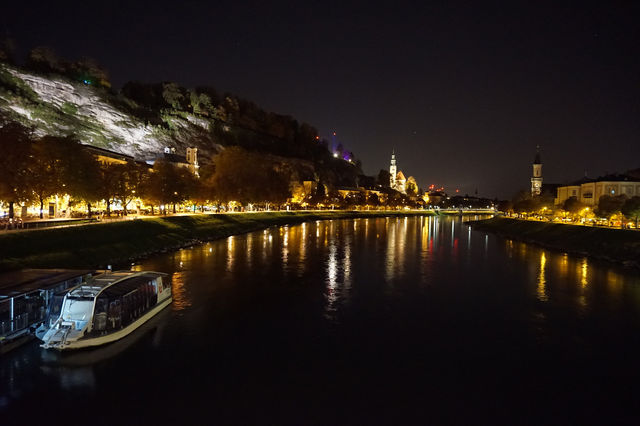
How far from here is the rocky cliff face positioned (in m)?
114

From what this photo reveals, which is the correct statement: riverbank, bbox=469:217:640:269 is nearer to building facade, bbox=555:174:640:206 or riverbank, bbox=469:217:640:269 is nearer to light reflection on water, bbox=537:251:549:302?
light reflection on water, bbox=537:251:549:302

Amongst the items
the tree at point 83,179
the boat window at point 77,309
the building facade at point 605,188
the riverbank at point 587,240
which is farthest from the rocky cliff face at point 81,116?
the building facade at point 605,188

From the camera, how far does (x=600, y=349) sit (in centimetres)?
1991

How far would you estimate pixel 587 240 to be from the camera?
2194 inches

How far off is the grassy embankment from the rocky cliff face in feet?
240

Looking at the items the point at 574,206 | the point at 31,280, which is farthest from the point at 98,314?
the point at 574,206

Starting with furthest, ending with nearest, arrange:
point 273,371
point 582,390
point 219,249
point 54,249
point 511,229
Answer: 1. point 511,229
2. point 219,249
3. point 54,249
4. point 273,371
5. point 582,390

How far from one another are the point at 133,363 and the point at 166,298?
8.36m


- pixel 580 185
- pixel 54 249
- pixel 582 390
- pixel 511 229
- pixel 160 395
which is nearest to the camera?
pixel 160 395

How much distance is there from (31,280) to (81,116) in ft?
430

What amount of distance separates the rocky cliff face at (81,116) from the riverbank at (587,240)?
393ft

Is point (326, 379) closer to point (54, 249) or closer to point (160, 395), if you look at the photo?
point (160, 395)

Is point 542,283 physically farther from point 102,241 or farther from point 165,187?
point 165,187

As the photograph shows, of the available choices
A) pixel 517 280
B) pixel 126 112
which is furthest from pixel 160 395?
pixel 126 112
